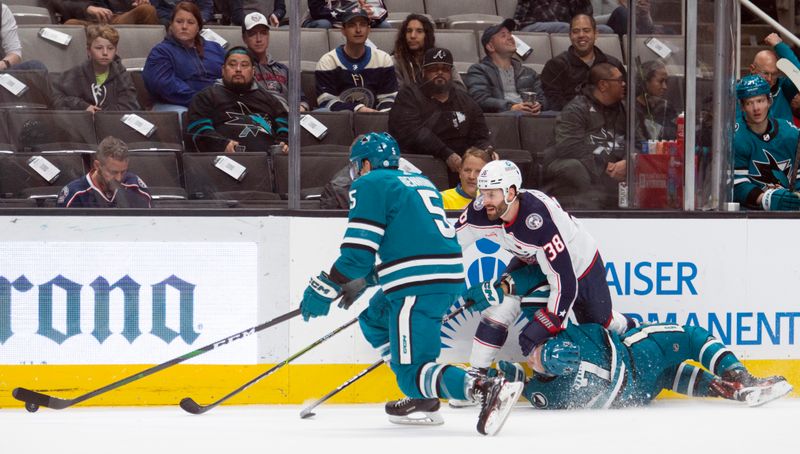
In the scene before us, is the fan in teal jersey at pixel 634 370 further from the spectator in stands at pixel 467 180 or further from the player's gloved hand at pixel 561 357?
the spectator in stands at pixel 467 180

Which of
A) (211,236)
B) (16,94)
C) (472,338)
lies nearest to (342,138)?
(211,236)

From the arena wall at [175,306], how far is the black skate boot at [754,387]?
2.22 ft

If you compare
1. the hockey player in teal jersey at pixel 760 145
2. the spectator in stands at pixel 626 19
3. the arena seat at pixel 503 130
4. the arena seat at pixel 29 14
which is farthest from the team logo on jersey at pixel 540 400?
the arena seat at pixel 29 14

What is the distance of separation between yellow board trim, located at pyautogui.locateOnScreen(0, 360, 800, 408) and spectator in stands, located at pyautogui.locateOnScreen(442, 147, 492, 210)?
2.55ft

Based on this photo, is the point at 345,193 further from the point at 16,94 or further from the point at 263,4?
the point at 16,94

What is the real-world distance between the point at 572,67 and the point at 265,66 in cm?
134

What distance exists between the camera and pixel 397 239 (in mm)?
4164

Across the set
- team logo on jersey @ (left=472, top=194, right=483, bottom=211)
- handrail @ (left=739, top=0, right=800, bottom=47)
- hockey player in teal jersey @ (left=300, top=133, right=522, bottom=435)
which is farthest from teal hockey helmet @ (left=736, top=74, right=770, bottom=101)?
hockey player in teal jersey @ (left=300, top=133, right=522, bottom=435)

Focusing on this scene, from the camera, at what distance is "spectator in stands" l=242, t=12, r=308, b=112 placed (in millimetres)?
4926

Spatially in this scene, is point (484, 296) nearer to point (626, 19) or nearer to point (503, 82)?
point (503, 82)

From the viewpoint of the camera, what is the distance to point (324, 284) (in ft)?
13.7

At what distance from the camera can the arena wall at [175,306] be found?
188 inches

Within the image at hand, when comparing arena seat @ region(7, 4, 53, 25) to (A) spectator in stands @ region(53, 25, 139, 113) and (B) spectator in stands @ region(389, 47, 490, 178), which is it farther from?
(B) spectator in stands @ region(389, 47, 490, 178)

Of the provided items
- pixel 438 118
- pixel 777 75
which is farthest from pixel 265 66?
pixel 777 75
